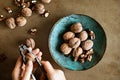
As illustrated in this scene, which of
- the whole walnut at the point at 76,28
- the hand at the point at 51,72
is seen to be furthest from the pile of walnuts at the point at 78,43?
the hand at the point at 51,72

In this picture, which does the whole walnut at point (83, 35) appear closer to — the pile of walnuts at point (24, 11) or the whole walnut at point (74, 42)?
the whole walnut at point (74, 42)

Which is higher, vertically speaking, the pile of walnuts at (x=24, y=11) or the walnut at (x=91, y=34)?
the pile of walnuts at (x=24, y=11)

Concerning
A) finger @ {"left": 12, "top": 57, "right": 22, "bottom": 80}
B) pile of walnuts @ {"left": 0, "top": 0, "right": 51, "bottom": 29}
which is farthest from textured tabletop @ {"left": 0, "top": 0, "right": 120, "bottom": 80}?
finger @ {"left": 12, "top": 57, "right": 22, "bottom": 80}

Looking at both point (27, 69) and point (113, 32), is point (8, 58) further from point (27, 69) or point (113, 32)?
point (113, 32)

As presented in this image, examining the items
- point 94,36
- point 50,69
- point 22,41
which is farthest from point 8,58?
point 94,36

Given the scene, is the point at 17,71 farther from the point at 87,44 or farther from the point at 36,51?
the point at 87,44

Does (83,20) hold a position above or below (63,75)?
above
